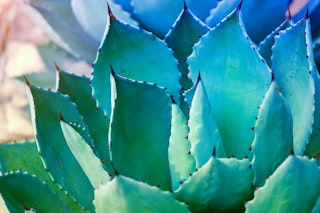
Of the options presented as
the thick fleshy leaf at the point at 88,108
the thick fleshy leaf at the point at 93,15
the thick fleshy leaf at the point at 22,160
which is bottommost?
the thick fleshy leaf at the point at 22,160

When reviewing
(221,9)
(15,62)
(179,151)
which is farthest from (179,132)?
(15,62)

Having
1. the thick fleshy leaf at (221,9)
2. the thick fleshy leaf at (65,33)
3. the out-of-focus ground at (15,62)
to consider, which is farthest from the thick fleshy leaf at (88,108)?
the out-of-focus ground at (15,62)

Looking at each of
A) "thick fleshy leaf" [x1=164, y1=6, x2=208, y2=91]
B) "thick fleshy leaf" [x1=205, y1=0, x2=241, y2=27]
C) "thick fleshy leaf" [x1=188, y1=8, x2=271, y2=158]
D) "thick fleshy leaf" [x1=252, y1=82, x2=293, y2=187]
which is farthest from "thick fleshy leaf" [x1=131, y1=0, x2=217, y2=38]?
"thick fleshy leaf" [x1=252, y1=82, x2=293, y2=187]

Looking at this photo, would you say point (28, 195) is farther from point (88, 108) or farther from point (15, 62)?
point (15, 62)

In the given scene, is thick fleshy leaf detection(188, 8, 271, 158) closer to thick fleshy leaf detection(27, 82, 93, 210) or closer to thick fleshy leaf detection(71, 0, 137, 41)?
thick fleshy leaf detection(27, 82, 93, 210)

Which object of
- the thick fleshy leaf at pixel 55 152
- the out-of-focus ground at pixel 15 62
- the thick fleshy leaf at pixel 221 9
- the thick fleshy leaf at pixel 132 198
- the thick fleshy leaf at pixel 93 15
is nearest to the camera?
the thick fleshy leaf at pixel 132 198

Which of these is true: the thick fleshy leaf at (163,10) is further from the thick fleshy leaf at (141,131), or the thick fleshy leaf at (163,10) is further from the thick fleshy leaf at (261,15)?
the thick fleshy leaf at (141,131)

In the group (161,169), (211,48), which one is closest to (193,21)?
(211,48)
